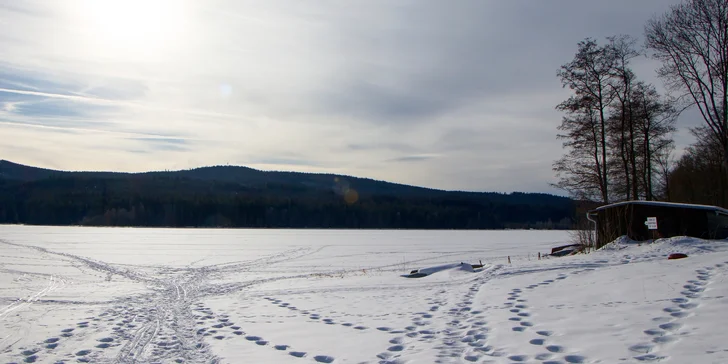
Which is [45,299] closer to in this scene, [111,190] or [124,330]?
[124,330]

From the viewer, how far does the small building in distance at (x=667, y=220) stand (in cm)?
2158

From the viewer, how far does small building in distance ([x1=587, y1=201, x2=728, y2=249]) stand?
70.8ft

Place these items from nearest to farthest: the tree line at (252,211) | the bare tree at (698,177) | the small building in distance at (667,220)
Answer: the small building in distance at (667,220) < the bare tree at (698,177) < the tree line at (252,211)

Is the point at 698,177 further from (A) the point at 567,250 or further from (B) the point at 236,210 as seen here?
(B) the point at 236,210

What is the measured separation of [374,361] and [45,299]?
10624 mm

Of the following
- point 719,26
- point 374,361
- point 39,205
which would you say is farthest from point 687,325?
point 39,205

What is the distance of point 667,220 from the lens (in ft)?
72.2

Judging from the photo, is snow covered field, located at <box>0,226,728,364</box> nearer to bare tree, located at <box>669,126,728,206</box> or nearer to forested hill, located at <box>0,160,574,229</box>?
bare tree, located at <box>669,126,728,206</box>

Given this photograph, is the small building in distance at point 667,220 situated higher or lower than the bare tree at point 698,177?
lower


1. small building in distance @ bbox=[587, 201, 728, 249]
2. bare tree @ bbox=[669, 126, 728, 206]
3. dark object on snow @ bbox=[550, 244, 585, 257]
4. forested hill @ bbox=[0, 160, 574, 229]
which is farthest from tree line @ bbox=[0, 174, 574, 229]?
small building in distance @ bbox=[587, 201, 728, 249]

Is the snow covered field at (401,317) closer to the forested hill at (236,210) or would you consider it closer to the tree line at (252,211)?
the tree line at (252,211)

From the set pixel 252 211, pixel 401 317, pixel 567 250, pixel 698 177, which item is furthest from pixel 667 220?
pixel 252 211

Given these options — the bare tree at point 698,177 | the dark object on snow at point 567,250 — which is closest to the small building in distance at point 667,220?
the dark object on snow at point 567,250

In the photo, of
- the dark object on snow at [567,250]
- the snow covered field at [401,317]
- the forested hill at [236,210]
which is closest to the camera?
the snow covered field at [401,317]
